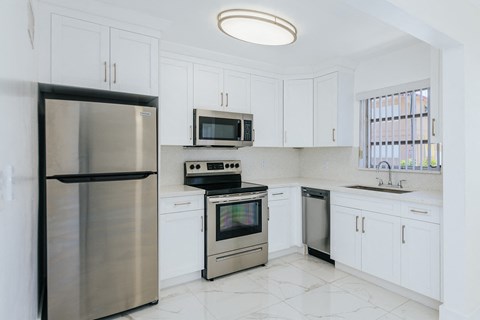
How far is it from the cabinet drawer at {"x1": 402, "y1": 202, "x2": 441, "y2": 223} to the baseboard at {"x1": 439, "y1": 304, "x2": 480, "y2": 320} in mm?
665

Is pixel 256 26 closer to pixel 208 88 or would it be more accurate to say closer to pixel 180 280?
pixel 208 88

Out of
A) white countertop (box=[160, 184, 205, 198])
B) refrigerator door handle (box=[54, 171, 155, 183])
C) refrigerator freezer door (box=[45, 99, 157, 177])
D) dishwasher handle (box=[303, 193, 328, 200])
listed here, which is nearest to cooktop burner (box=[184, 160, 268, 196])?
white countertop (box=[160, 184, 205, 198])

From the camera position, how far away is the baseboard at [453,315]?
2.06 meters

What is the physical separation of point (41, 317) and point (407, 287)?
2.95 metres

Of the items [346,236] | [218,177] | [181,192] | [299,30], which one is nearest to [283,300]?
[346,236]

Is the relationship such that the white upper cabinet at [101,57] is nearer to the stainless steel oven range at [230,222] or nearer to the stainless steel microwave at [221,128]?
the stainless steel microwave at [221,128]

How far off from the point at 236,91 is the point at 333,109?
4.05 ft

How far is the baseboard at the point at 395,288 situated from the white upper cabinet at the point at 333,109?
1.47 meters

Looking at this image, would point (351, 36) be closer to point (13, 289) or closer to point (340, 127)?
point (340, 127)

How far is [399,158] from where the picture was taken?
10.5 ft

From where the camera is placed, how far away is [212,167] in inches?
135

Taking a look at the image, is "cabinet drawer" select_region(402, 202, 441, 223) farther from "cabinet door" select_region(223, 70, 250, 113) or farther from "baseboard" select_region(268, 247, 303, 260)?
"cabinet door" select_region(223, 70, 250, 113)

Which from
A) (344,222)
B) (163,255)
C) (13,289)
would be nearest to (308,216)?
(344,222)

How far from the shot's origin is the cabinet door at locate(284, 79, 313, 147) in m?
3.70
